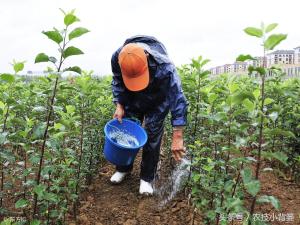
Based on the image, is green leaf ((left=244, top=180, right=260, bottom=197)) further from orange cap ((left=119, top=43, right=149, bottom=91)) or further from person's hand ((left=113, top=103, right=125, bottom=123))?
person's hand ((left=113, top=103, right=125, bottom=123))

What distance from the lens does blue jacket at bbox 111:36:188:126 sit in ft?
12.8

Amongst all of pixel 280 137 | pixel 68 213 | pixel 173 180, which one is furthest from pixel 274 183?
pixel 68 213

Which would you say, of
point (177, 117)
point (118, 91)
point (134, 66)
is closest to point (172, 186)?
point (177, 117)

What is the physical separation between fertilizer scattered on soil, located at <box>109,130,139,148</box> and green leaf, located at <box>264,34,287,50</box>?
7.21 ft

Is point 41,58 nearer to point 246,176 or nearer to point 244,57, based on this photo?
point 244,57

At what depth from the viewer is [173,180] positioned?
4.97 metres

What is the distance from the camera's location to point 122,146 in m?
3.99

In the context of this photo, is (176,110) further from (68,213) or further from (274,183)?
(274,183)

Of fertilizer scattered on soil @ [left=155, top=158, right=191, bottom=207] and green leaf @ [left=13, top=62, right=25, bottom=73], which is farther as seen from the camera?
fertilizer scattered on soil @ [left=155, top=158, right=191, bottom=207]

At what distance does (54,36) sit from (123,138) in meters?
1.87

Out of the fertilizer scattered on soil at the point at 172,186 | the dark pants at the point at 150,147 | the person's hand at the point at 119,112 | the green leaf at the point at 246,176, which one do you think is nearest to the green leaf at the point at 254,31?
the green leaf at the point at 246,176

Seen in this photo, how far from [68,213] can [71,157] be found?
28.5 inches

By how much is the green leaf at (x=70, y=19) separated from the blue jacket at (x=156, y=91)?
1.35 metres

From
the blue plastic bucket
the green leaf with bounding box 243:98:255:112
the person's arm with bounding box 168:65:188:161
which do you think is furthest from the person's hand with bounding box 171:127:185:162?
the green leaf with bounding box 243:98:255:112
